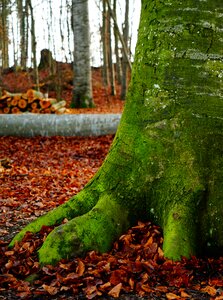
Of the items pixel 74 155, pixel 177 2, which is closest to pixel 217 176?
pixel 177 2

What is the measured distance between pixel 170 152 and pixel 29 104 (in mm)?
11249

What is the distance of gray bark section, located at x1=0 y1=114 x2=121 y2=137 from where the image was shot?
10.8m

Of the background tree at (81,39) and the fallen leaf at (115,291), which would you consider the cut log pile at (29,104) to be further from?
the fallen leaf at (115,291)

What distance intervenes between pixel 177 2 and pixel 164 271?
2.15 m

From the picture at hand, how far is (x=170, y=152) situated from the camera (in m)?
3.31

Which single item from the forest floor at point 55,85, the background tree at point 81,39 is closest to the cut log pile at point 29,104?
the background tree at point 81,39

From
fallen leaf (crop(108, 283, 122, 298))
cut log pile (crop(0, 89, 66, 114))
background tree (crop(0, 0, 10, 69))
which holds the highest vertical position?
background tree (crop(0, 0, 10, 69))

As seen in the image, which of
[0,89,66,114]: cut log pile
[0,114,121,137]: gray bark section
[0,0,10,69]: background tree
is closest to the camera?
[0,114,121,137]: gray bark section

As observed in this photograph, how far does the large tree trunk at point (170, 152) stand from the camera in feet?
10.5

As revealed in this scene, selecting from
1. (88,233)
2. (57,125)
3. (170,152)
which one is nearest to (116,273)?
(88,233)

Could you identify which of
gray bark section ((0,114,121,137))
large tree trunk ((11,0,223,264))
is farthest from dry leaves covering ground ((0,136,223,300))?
gray bark section ((0,114,121,137))

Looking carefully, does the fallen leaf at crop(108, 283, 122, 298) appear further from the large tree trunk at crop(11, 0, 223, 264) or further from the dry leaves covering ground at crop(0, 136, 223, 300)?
the large tree trunk at crop(11, 0, 223, 264)

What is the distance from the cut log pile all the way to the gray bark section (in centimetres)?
283

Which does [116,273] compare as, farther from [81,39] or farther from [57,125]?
[81,39]
